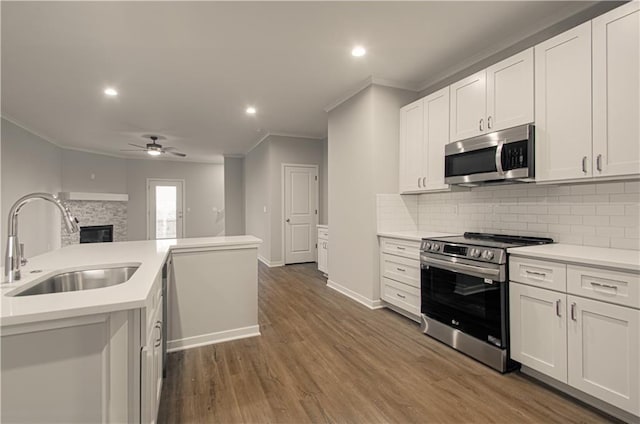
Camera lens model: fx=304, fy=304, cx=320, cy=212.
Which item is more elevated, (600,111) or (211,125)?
Result: (211,125)

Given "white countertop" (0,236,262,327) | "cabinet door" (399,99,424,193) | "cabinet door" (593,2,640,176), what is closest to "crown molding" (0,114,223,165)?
"white countertop" (0,236,262,327)

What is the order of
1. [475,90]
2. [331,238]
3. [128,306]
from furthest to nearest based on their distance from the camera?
1. [331,238]
2. [475,90]
3. [128,306]

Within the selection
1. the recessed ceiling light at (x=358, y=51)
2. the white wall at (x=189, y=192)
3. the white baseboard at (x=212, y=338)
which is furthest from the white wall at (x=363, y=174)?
the white wall at (x=189, y=192)

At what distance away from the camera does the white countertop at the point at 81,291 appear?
1.03m

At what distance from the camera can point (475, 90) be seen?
2.79 m

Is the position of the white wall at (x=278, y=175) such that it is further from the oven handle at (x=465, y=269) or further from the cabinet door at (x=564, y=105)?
the cabinet door at (x=564, y=105)

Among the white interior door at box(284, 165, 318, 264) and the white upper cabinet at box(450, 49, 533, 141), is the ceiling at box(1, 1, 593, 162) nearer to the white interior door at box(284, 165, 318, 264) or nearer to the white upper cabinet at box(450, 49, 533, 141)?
the white upper cabinet at box(450, 49, 533, 141)

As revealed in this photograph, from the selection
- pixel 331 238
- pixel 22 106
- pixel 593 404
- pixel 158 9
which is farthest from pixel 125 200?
pixel 593 404

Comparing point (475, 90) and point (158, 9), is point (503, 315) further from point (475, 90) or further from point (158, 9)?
point (158, 9)

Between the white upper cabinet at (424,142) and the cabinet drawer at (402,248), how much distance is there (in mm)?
656

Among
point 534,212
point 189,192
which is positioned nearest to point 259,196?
point 189,192

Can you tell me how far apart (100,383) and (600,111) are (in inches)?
120

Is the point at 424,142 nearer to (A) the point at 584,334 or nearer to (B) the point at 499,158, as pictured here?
(B) the point at 499,158

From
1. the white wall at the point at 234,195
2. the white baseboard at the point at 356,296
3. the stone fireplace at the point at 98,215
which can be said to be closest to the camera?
the white baseboard at the point at 356,296
